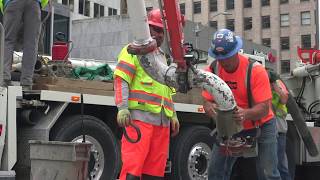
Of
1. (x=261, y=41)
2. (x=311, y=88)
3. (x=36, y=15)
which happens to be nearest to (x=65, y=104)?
(x=36, y=15)

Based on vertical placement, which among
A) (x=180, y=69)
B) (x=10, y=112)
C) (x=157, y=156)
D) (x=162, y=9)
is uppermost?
(x=162, y=9)

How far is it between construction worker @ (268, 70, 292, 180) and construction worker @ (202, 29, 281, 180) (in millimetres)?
1290

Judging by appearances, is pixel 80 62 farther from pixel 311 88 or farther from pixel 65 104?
pixel 311 88

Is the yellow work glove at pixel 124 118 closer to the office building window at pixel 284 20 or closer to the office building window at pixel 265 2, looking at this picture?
the office building window at pixel 284 20

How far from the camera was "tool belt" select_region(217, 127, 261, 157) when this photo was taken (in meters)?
5.47

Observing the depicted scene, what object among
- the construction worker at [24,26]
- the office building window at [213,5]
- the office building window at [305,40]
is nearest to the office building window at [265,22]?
the office building window at [305,40]

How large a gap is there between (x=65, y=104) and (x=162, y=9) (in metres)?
2.40

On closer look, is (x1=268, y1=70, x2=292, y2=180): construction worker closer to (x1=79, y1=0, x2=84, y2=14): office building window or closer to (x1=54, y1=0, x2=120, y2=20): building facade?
(x1=54, y1=0, x2=120, y2=20): building facade

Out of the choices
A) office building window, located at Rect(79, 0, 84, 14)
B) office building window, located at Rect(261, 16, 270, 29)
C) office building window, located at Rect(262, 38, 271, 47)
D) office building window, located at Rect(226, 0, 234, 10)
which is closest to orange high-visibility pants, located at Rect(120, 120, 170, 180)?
office building window, located at Rect(79, 0, 84, 14)

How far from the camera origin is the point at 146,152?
202 inches

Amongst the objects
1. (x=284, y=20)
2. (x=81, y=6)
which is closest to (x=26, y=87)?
(x=81, y=6)

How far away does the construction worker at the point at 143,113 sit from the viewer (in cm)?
509

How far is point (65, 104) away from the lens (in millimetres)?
6215

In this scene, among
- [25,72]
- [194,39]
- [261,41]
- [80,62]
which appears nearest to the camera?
[25,72]
